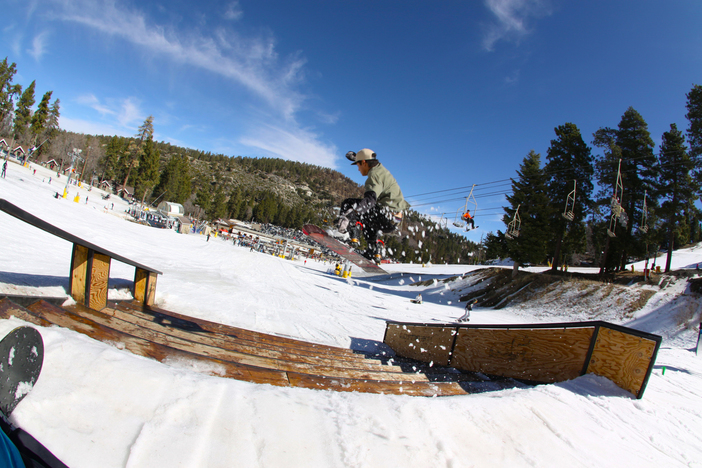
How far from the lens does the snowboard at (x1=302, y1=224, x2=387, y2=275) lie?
9.76 meters

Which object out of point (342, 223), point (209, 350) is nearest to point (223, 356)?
point (209, 350)

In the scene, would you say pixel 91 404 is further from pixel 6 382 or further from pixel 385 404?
pixel 385 404

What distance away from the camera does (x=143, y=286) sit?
5.13 meters

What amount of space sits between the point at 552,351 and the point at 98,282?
5982 millimetres

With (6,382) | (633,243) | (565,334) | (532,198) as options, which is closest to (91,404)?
(6,382)

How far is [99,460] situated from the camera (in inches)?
53.1

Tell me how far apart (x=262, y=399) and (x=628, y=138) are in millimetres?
32956

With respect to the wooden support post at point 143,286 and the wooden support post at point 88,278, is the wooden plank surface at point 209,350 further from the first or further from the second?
the wooden support post at point 143,286

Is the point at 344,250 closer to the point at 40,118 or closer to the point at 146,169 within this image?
the point at 146,169

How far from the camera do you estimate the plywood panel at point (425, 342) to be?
17.1 ft

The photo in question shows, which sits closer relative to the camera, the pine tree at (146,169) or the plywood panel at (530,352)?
the plywood panel at (530,352)

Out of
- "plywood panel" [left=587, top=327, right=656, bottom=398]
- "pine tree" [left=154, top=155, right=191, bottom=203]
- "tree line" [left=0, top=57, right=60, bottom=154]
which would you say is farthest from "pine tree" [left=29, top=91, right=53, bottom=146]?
"plywood panel" [left=587, top=327, right=656, bottom=398]

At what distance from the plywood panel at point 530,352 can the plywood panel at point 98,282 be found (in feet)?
17.3

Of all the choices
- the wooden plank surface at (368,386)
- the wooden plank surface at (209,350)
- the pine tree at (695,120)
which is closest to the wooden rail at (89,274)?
the wooden plank surface at (209,350)
